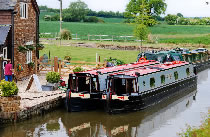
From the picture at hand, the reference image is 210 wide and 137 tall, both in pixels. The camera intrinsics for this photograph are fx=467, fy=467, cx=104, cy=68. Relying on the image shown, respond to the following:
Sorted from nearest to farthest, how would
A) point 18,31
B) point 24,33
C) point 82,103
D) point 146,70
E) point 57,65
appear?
point 82,103
point 146,70
point 18,31
point 24,33
point 57,65

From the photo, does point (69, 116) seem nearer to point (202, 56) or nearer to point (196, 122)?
point (196, 122)

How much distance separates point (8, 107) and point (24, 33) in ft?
39.2

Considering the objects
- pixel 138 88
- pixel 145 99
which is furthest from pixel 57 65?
pixel 138 88

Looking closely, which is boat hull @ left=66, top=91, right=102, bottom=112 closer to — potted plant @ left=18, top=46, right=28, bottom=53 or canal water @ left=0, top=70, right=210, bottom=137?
canal water @ left=0, top=70, right=210, bottom=137

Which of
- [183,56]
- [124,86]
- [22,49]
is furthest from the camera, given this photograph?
[183,56]

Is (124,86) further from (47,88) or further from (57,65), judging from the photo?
(57,65)

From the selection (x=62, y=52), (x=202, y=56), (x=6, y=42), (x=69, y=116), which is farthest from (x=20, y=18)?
(x=202, y=56)

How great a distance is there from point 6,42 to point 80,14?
105 meters

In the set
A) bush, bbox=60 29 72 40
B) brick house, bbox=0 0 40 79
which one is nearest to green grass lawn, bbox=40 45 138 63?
bush, bbox=60 29 72 40

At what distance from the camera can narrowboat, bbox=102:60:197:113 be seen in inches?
961

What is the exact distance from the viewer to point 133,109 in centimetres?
2492

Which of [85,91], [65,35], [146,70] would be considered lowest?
[85,91]

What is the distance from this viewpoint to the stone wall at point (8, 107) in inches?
838

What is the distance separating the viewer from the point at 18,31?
3119cm
